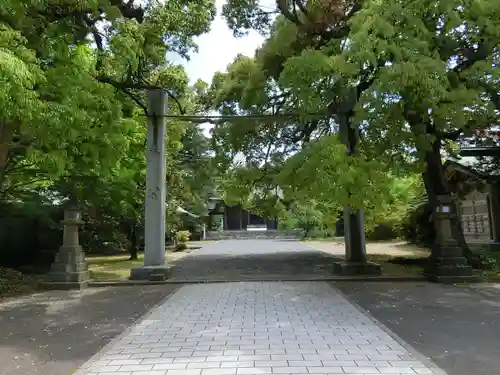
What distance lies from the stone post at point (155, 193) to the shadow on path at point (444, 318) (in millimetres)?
4994

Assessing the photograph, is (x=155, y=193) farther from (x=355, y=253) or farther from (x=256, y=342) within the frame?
(x=256, y=342)

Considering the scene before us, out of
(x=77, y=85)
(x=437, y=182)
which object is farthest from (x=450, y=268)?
(x=77, y=85)

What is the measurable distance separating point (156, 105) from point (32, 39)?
4606 millimetres

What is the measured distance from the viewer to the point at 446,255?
10.7 meters

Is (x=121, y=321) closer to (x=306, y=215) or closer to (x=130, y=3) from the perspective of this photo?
(x=130, y=3)

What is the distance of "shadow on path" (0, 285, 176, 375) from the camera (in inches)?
198

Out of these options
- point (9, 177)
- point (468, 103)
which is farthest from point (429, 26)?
point (9, 177)

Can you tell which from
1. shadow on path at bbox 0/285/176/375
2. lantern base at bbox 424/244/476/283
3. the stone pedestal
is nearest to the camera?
shadow on path at bbox 0/285/176/375

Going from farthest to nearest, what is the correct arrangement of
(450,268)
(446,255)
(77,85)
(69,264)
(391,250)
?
1. (391,250)
2. (69,264)
3. (446,255)
4. (450,268)
5. (77,85)

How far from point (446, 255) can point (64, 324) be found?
880cm

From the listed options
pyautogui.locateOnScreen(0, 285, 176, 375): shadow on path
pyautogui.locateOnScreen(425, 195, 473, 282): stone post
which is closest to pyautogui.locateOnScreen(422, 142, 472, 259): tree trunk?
pyautogui.locateOnScreen(425, 195, 473, 282): stone post

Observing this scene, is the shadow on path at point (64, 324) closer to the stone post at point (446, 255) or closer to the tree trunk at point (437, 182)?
the stone post at point (446, 255)

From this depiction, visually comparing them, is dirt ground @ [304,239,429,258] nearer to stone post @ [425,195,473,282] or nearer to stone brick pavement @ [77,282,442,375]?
stone post @ [425,195,473,282]

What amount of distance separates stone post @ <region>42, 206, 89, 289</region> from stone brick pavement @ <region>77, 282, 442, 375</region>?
3.31m
